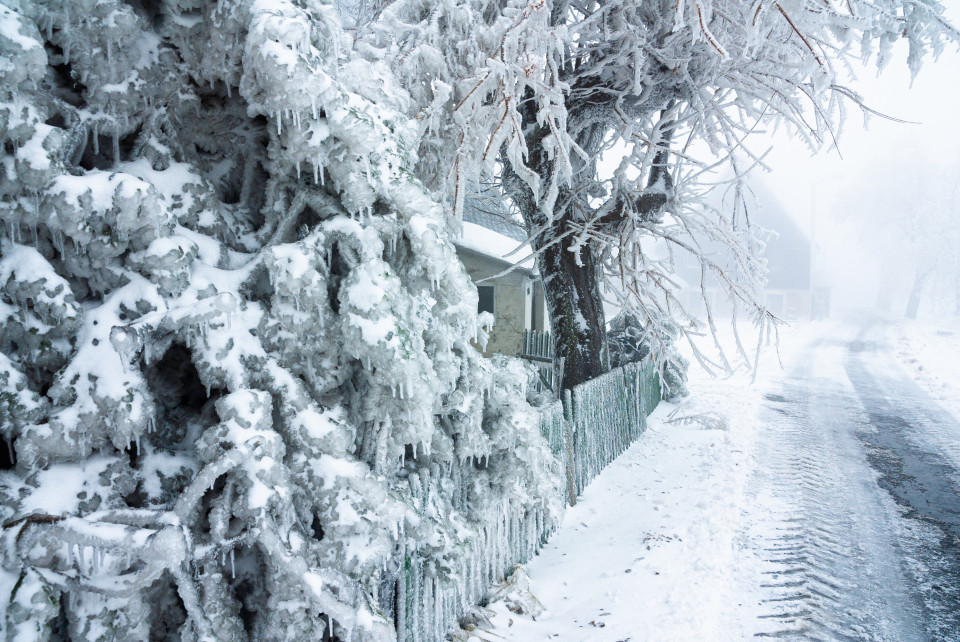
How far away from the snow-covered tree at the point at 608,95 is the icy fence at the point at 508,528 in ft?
3.44

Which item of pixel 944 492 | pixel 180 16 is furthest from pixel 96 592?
pixel 944 492

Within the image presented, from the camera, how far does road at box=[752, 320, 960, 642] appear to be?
3938mm

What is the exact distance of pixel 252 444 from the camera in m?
2.48

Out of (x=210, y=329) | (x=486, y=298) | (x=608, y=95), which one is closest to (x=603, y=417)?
(x=608, y=95)

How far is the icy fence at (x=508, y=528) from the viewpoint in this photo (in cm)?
326

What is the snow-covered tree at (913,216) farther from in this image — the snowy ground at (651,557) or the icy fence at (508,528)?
the icy fence at (508,528)

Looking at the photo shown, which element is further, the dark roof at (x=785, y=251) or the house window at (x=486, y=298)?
the dark roof at (x=785, y=251)

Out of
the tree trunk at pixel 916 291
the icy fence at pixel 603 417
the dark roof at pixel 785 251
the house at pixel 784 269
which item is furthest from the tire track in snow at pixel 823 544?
the tree trunk at pixel 916 291

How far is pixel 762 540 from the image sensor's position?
16.8 ft

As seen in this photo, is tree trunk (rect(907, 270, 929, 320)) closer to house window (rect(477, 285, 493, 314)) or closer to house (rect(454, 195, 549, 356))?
house (rect(454, 195, 549, 356))

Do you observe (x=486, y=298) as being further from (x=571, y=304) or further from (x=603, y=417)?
(x=603, y=417)

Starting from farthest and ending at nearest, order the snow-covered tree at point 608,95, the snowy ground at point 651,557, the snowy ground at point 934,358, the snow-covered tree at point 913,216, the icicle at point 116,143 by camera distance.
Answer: the snow-covered tree at point 913,216 → the snowy ground at point 934,358 → the snow-covered tree at point 608,95 → the snowy ground at point 651,557 → the icicle at point 116,143

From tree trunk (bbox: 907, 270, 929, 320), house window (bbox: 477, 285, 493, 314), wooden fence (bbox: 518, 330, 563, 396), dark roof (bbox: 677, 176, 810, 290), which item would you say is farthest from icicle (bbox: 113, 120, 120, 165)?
tree trunk (bbox: 907, 270, 929, 320)

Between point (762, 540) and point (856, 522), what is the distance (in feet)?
4.51
